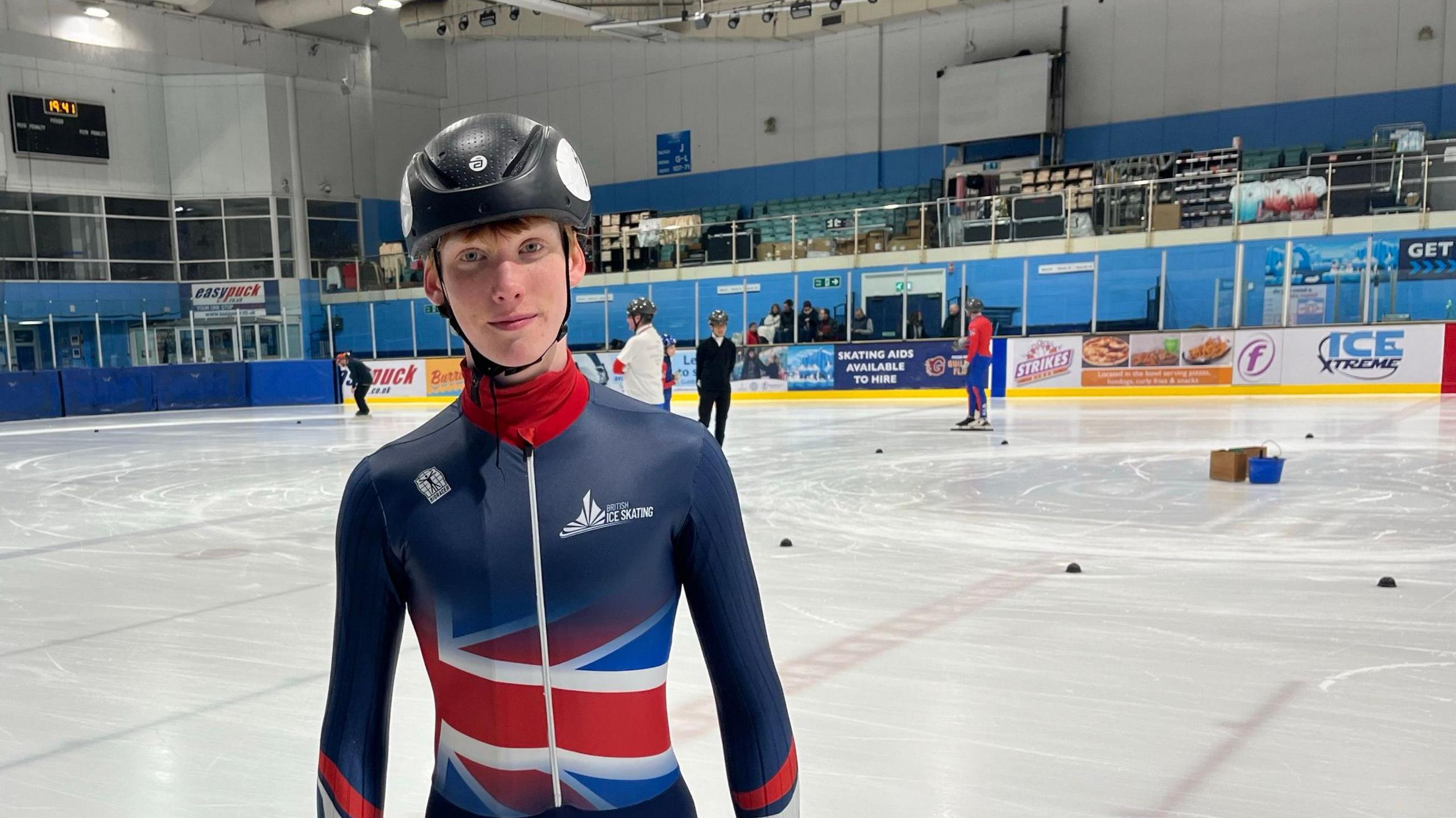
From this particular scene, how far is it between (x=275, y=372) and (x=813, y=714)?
2516 cm

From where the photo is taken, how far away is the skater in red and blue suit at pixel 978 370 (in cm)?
1243

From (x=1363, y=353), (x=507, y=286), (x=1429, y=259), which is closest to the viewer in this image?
(x=507, y=286)

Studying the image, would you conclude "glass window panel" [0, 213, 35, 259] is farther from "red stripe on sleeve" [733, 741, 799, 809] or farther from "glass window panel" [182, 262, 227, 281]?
"red stripe on sleeve" [733, 741, 799, 809]

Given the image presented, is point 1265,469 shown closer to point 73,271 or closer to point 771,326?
point 771,326

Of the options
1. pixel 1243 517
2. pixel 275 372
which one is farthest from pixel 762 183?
pixel 1243 517

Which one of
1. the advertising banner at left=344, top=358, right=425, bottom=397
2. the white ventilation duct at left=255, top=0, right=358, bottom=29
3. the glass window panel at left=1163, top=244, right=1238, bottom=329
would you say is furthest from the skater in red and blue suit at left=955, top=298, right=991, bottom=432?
the white ventilation duct at left=255, top=0, right=358, bottom=29

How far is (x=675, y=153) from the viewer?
100 ft

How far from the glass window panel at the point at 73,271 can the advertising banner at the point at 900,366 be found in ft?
69.3

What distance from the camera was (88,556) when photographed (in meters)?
6.02

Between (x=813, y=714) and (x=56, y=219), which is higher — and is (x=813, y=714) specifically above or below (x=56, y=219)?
below

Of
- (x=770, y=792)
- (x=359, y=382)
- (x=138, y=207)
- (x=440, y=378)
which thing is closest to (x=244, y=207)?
(x=138, y=207)

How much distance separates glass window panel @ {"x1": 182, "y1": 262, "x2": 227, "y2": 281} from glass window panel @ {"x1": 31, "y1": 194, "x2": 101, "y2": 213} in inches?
104

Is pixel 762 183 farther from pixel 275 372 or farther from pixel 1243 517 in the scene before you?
pixel 1243 517

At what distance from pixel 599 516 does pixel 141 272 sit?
3257cm
